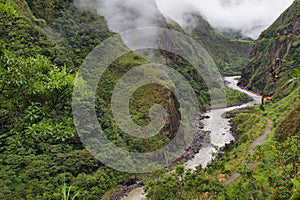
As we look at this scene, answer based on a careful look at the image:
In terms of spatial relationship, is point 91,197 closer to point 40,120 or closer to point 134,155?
point 134,155

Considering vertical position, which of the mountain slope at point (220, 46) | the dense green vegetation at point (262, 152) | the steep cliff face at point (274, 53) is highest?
the mountain slope at point (220, 46)

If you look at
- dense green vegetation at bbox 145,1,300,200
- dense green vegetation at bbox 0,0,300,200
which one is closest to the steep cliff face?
dense green vegetation at bbox 145,1,300,200

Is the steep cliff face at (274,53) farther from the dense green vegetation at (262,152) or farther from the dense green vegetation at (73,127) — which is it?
the dense green vegetation at (73,127)

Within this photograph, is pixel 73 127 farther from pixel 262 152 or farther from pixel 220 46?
pixel 220 46

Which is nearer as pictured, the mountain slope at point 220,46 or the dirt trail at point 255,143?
the dirt trail at point 255,143

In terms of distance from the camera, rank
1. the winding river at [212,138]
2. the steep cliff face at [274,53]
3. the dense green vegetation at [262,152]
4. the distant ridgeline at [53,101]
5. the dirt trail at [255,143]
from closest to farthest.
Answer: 1. the distant ridgeline at [53,101]
2. the dense green vegetation at [262,152]
3. the dirt trail at [255,143]
4. the winding river at [212,138]
5. the steep cliff face at [274,53]

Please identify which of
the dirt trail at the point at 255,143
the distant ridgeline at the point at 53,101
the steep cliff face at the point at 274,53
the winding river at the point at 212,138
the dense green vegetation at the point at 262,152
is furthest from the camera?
the steep cliff face at the point at 274,53

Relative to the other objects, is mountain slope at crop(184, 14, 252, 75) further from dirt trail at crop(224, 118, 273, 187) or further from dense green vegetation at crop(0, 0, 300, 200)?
dirt trail at crop(224, 118, 273, 187)

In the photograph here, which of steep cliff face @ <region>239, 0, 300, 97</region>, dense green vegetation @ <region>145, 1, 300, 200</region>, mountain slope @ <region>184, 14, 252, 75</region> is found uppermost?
mountain slope @ <region>184, 14, 252, 75</region>

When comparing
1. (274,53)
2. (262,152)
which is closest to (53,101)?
(262,152)

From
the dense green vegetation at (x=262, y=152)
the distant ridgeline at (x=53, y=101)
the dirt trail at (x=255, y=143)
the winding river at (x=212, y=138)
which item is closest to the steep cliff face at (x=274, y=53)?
the dense green vegetation at (x=262, y=152)
